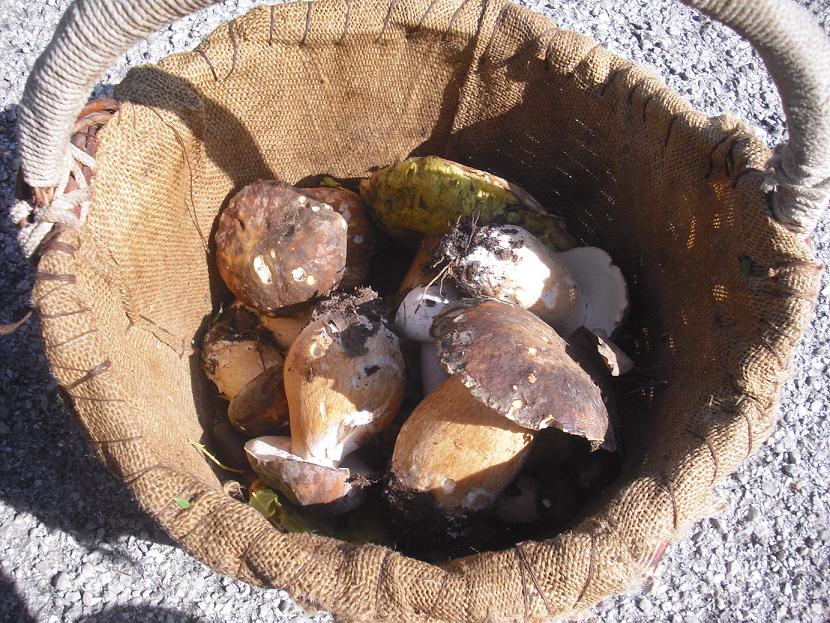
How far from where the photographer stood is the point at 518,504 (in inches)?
61.6

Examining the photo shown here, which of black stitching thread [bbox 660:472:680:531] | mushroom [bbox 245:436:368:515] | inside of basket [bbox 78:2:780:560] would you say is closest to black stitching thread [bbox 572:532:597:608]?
black stitching thread [bbox 660:472:680:531]

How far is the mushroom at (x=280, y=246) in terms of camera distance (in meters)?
1.70

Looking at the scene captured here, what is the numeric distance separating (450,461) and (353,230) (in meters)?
0.73

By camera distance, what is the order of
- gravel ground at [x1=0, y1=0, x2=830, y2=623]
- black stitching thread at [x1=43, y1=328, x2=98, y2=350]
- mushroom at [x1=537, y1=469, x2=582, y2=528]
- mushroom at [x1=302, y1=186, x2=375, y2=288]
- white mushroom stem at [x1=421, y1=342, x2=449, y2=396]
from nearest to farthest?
black stitching thread at [x1=43, y1=328, x2=98, y2=350] → mushroom at [x1=537, y1=469, x2=582, y2=528] → white mushroom stem at [x1=421, y1=342, x2=449, y2=396] → mushroom at [x1=302, y1=186, x2=375, y2=288] → gravel ground at [x1=0, y1=0, x2=830, y2=623]

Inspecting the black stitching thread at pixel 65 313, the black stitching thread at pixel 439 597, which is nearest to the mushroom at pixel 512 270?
the black stitching thread at pixel 439 597

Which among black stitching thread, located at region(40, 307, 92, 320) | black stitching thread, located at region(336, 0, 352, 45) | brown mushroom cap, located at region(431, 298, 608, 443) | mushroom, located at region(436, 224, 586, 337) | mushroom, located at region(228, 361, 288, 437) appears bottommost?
mushroom, located at region(228, 361, 288, 437)

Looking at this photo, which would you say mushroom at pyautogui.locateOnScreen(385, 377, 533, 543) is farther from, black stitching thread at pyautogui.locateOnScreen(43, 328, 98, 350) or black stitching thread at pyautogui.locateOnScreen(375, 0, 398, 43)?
black stitching thread at pyautogui.locateOnScreen(375, 0, 398, 43)

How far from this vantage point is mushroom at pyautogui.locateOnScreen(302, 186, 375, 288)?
186 centimetres

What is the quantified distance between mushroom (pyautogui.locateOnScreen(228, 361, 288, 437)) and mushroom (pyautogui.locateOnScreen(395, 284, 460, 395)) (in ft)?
1.15

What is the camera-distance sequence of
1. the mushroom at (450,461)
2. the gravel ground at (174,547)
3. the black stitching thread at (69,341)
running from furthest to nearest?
the gravel ground at (174,547) < the mushroom at (450,461) < the black stitching thread at (69,341)

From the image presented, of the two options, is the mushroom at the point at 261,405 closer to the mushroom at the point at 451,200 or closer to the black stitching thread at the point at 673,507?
the mushroom at the point at 451,200

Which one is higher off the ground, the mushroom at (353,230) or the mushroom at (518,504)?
the mushroom at (353,230)

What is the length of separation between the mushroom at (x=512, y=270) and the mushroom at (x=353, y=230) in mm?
291

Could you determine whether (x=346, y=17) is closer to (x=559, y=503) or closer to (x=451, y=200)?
(x=451, y=200)
